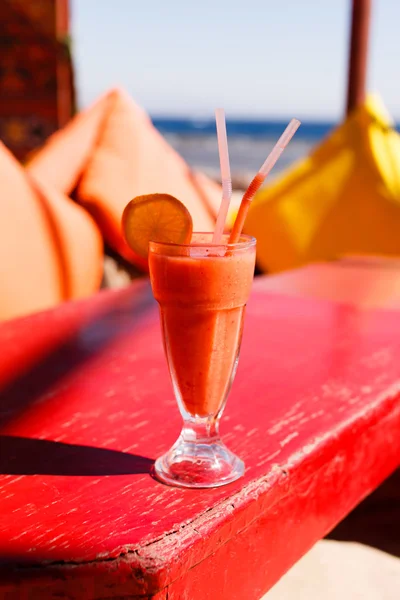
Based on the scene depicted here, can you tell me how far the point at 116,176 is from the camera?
2.22m

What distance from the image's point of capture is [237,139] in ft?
75.0

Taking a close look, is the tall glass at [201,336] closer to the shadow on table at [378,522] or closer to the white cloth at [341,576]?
the white cloth at [341,576]

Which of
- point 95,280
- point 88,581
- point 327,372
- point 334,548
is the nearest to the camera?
point 88,581

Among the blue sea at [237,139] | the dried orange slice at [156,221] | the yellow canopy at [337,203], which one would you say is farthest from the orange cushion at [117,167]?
the blue sea at [237,139]

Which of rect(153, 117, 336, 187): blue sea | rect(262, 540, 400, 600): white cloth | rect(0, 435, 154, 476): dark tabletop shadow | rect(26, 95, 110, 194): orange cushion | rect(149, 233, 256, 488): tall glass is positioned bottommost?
rect(153, 117, 336, 187): blue sea

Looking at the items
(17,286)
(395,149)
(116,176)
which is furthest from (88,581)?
(395,149)

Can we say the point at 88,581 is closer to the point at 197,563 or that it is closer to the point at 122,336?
the point at 197,563

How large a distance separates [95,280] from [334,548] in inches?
41.9

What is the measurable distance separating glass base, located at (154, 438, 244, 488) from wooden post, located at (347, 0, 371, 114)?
3115 mm

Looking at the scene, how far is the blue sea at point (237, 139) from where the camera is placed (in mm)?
16409

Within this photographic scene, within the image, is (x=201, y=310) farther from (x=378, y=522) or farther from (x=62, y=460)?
(x=378, y=522)

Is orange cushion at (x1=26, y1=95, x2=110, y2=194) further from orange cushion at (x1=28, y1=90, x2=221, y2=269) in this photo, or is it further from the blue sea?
the blue sea

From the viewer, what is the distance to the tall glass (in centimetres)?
64

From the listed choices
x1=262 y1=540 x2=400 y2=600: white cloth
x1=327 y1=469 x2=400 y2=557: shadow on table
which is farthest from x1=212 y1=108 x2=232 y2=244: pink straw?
x1=327 y1=469 x2=400 y2=557: shadow on table
